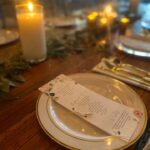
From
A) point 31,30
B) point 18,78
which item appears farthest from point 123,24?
point 18,78

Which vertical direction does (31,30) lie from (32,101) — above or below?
above

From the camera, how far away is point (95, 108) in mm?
496

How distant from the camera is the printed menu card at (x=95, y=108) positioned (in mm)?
432

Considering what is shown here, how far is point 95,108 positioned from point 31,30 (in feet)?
1.45

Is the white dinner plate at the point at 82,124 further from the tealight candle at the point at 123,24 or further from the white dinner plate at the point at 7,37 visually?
the tealight candle at the point at 123,24

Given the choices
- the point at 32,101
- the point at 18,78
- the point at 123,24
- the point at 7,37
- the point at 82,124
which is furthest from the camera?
the point at 123,24

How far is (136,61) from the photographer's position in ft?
2.64

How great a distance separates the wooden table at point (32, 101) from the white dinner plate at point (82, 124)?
30 mm

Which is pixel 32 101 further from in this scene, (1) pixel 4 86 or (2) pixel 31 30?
(2) pixel 31 30

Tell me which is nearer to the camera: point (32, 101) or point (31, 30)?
point (32, 101)

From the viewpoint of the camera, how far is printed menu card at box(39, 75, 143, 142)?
17.0 inches

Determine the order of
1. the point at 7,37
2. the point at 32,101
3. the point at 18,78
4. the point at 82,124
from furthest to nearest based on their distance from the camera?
1. the point at 7,37
2. the point at 18,78
3. the point at 32,101
4. the point at 82,124

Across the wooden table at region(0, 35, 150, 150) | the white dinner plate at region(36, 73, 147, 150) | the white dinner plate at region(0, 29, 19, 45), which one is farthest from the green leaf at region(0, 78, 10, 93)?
the white dinner plate at region(0, 29, 19, 45)

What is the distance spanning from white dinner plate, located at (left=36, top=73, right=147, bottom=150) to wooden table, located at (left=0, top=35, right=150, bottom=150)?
0.10 feet
